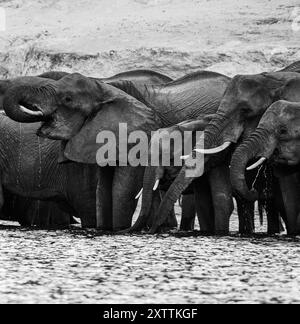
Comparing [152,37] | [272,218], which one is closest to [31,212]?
[272,218]

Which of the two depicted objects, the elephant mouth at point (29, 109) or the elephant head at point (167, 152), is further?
the elephant mouth at point (29, 109)

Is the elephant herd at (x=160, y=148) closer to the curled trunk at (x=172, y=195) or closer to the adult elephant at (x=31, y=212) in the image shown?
the curled trunk at (x=172, y=195)

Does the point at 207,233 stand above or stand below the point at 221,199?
below

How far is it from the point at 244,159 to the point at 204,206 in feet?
4.32

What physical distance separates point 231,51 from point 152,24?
3428mm

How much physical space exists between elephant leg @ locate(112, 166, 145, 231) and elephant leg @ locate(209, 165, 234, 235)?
1.06 metres

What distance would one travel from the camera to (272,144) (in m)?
12.3

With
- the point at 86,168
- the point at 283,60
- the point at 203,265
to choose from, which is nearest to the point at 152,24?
the point at 283,60

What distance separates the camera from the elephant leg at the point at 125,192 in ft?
44.9

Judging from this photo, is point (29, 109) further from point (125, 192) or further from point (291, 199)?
point (291, 199)

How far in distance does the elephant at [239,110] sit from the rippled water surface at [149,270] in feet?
4.16

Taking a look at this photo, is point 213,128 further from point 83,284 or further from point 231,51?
point 231,51
